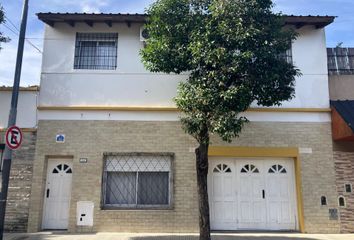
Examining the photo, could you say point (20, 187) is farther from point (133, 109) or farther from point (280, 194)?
point (280, 194)

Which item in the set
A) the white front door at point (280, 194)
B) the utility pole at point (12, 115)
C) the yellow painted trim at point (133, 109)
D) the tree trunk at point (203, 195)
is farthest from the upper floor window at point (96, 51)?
the white front door at point (280, 194)

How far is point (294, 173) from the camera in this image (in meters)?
12.0

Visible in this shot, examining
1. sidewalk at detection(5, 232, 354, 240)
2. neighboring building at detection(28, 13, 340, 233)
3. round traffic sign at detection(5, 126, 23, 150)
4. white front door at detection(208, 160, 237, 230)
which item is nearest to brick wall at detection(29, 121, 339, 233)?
neighboring building at detection(28, 13, 340, 233)

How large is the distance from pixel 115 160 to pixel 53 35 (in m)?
4.96

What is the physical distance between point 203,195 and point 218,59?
11.4 feet

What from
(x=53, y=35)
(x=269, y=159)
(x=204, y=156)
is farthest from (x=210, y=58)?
(x=53, y=35)

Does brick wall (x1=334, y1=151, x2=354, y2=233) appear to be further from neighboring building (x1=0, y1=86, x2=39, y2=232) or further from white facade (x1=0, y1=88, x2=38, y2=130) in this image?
white facade (x1=0, y1=88, x2=38, y2=130)

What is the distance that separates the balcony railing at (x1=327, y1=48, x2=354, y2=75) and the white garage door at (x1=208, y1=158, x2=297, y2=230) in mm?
3828

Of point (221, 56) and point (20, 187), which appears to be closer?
point (221, 56)

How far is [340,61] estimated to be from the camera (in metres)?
13.1

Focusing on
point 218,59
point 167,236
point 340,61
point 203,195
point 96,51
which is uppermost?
point 96,51

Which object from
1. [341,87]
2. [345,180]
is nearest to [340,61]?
[341,87]

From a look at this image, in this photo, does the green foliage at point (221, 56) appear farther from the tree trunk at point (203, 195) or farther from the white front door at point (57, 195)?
the white front door at point (57, 195)

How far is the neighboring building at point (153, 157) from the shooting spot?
11500mm
